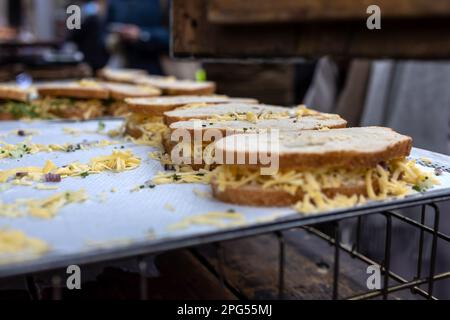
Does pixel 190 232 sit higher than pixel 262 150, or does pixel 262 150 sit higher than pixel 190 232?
pixel 262 150

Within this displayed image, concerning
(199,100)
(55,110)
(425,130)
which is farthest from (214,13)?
(425,130)

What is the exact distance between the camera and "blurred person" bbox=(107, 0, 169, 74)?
688 cm

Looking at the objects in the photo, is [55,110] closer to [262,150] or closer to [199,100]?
[199,100]

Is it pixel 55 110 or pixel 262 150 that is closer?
pixel 262 150

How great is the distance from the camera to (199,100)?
3.49m

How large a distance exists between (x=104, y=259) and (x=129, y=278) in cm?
137

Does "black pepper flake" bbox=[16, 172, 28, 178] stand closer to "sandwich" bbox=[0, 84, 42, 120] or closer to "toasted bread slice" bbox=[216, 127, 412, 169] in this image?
"toasted bread slice" bbox=[216, 127, 412, 169]

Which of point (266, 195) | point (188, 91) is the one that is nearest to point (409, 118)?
point (188, 91)

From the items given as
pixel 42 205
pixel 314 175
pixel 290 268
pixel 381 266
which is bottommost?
pixel 290 268

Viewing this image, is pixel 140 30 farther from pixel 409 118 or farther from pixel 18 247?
pixel 18 247

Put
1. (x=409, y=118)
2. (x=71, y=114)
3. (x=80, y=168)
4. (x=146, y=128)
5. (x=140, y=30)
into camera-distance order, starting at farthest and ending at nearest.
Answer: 1. (x=140, y=30)
2. (x=409, y=118)
3. (x=71, y=114)
4. (x=146, y=128)
5. (x=80, y=168)

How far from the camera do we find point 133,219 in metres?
1.64

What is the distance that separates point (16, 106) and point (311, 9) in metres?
3.09

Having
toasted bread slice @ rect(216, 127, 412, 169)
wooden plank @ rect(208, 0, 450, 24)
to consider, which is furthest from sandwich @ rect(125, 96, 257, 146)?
wooden plank @ rect(208, 0, 450, 24)
